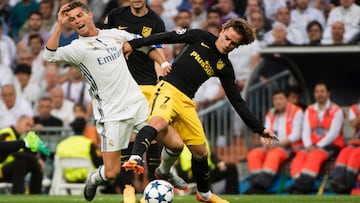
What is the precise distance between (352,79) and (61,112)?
17.6ft

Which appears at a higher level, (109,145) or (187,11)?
(187,11)

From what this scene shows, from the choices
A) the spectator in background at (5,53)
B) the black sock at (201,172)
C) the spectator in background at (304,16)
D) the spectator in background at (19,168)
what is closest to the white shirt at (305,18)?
the spectator in background at (304,16)

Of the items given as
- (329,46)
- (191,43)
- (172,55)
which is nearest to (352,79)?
(329,46)

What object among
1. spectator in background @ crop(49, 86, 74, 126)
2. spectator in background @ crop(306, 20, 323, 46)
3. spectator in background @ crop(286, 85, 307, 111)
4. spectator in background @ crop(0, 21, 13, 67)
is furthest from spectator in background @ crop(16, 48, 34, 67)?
spectator in background @ crop(306, 20, 323, 46)

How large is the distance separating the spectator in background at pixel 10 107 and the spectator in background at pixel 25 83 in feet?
3.26

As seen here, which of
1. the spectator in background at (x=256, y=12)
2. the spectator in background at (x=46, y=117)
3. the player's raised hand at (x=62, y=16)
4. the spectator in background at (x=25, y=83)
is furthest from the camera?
the spectator in background at (x=25, y=83)

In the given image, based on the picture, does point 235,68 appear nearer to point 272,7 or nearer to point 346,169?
point 272,7

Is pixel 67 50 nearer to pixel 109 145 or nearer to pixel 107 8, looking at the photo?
pixel 109 145

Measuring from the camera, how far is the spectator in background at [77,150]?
1788cm

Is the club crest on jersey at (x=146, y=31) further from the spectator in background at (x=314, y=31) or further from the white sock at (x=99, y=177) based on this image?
the spectator in background at (x=314, y=31)

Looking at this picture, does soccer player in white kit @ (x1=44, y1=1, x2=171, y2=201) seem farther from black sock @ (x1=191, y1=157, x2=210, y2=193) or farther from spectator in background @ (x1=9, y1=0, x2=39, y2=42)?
spectator in background @ (x1=9, y1=0, x2=39, y2=42)

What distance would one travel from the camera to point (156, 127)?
39.2 feet

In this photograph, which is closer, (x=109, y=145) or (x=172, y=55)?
(x=109, y=145)

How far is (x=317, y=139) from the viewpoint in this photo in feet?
60.0
